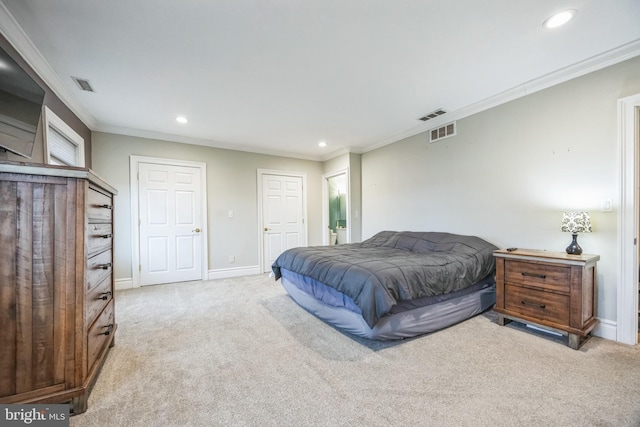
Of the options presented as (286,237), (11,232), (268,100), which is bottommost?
(286,237)

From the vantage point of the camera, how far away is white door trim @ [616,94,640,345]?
206cm

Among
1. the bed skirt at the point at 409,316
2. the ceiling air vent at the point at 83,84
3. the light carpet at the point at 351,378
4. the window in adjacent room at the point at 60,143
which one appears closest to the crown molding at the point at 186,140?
the window in adjacent room at the point at 60,143

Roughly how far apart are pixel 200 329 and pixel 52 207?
5.37 feet

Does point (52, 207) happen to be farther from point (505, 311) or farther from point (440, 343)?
point (505, 311)

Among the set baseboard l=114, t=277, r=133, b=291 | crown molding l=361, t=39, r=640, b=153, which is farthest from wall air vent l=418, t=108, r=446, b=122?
baseboard l=114, t=277, r=133, b=291

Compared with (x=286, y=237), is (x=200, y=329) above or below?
below

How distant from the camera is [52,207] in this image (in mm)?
1289

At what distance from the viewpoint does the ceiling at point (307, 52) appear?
1683 mm

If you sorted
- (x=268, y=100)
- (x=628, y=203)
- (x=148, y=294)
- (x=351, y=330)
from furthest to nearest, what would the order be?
(x=148, y=294) < (x=268, y=100) < (x=351, y=330) < (x=628, y=203)

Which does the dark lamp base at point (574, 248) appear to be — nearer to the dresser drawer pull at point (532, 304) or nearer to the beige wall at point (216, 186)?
the dresser drawer pull at point (532, 304)

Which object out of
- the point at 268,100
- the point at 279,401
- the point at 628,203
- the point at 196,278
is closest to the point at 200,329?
the point at 279,401

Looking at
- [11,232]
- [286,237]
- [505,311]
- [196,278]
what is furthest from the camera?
[286,237]

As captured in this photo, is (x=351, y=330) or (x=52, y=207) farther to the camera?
(x=351, y=330)

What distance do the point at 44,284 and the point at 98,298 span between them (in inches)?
16.9
